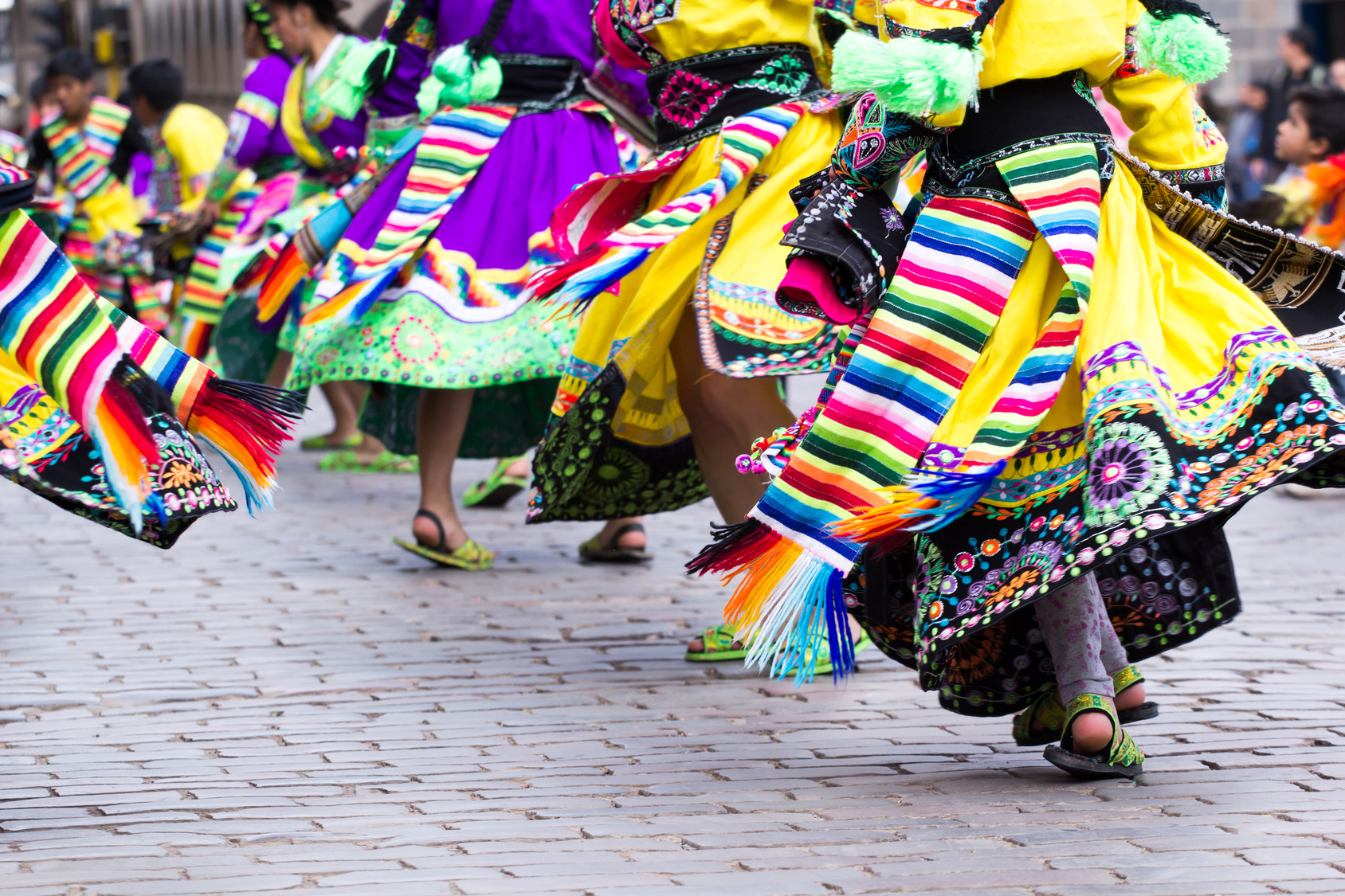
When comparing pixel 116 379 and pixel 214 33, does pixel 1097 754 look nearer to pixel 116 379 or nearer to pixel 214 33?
pixel 116 379

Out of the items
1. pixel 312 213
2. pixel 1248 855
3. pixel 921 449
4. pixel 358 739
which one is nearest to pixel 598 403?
pixel 358 739

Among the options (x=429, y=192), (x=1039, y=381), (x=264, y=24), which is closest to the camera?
(x=1039, y=381)

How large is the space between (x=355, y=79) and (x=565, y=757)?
3.03 m

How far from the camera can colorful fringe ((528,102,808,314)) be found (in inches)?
170

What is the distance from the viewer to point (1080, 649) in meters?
3.50

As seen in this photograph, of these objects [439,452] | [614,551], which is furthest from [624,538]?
[439,452]

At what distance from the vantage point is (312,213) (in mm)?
8344

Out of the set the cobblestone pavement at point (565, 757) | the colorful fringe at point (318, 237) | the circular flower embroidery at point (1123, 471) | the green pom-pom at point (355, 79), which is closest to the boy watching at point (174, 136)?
the colorful fringe at point (318, 237)

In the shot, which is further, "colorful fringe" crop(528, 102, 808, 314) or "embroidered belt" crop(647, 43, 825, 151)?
"embroidered belt" crop(647, 43, 825, 151)

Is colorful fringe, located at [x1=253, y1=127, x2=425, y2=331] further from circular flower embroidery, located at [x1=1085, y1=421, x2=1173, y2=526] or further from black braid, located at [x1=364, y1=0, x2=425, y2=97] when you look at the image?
circular flower embroidery, located at [x1=1085, y1=421, x2=1173, y2=526]

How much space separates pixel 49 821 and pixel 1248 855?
83.2 inches

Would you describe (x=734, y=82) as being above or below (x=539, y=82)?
above

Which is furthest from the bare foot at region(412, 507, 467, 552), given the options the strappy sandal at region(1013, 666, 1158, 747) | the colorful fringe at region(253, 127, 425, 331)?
the strappy sandal at region(1013, 666, 1158, 747)

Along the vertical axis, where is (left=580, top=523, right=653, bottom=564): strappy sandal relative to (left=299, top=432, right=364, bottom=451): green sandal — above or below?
above
